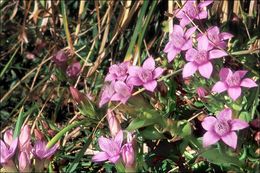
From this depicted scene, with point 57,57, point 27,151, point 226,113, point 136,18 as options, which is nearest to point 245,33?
point 136,18

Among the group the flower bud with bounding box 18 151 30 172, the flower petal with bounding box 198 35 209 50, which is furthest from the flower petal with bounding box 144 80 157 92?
the flower bud with bounding box 18 151 30 172

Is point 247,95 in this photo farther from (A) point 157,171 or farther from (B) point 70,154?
(B) point 70,154

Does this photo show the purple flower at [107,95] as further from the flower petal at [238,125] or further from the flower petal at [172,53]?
the flower petal at [238,125]

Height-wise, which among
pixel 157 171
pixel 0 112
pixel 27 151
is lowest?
pixel 0 112

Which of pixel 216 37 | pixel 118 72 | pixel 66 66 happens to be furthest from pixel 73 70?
pixel 216 37

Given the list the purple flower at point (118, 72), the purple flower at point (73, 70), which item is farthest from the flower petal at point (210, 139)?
the purple flower at point (73, 70)

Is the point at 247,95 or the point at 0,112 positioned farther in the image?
the point at 0,112

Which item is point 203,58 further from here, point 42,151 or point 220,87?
point 42,151
